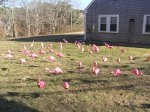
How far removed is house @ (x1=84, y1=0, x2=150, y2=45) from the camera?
17.9 metres

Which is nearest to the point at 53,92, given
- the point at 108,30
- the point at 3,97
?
the point at 3,97

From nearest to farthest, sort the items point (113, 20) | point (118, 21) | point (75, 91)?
point (75, 91), point (118, 21), point (113, 20)

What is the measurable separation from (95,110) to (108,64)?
10.9ft

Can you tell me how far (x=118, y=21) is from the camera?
1914 cm

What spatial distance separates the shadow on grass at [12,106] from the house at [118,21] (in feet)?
47.9

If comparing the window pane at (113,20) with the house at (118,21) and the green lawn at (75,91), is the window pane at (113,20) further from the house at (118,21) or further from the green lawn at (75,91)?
the green lawn at (75,91)

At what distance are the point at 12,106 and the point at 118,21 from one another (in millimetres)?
15729

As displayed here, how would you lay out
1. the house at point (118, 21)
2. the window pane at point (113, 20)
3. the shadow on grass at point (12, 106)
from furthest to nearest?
1. the window pane at point (113, 20)
2. the house at point (118, 21)
3. the shadow on grass at point (12, 106)

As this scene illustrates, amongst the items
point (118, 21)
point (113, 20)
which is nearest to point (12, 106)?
point (118, 21)

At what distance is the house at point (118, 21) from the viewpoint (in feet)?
58.8

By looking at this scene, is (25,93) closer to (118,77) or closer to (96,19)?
(118,77)

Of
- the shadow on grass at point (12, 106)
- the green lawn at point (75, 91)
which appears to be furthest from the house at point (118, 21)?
the shadow on grass at point (12, 106)

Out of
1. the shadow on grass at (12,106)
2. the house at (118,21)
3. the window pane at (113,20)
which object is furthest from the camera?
the window pane at (113,20)

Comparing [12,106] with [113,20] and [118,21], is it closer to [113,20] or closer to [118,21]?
[118,21]
